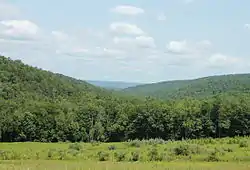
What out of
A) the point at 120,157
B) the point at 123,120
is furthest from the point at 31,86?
the point at 120,157

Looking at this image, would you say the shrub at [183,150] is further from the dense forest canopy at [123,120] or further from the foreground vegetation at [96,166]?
the dense forest canopy at [123,120]

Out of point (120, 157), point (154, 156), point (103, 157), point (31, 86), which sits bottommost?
point (103, 157)

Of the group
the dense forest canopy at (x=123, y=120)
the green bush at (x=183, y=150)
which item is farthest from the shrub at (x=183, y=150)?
the dense forest canopy at (x=123, y=120)

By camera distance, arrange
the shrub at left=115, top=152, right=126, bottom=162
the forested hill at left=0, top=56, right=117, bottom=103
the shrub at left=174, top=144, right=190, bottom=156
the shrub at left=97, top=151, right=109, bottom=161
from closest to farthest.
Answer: the shrub at left=115, top=152, right=126, bottom=162
the shrub at left=97, top=151, right=109, bottom=161
the shrub at left=174, top=144, right=190, bottom=156
the forested hill at left=0, top=56, right=117, bottom=103

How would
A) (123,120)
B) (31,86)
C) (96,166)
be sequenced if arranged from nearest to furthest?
(96,166) < (123,120) < (31,86)

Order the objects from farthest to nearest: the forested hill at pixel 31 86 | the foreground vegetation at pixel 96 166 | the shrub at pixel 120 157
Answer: the forested hill at pixel 31 86
the shrub at pixel 120 157
the foreground vegetation at pixel 96 166

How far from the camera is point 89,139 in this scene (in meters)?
102

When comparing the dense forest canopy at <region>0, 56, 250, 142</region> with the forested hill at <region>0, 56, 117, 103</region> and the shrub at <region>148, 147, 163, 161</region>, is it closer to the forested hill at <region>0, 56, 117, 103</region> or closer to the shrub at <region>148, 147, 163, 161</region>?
the forested hill at <region>0, 56, 117, 103</region>

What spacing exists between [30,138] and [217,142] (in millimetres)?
42777

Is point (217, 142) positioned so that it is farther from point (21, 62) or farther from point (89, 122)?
point (21, 62)

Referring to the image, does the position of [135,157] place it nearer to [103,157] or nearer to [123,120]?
[103,157]

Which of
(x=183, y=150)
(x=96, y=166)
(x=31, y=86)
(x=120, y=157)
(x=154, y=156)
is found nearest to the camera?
(x=96, y=166)

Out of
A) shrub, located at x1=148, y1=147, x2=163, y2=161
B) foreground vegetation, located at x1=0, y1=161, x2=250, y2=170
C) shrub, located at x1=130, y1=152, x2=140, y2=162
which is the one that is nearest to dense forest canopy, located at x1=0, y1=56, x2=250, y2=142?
shrub, located at x1=148, y1=147, x2=163, y2=161

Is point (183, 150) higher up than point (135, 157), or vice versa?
point (183, 150)
